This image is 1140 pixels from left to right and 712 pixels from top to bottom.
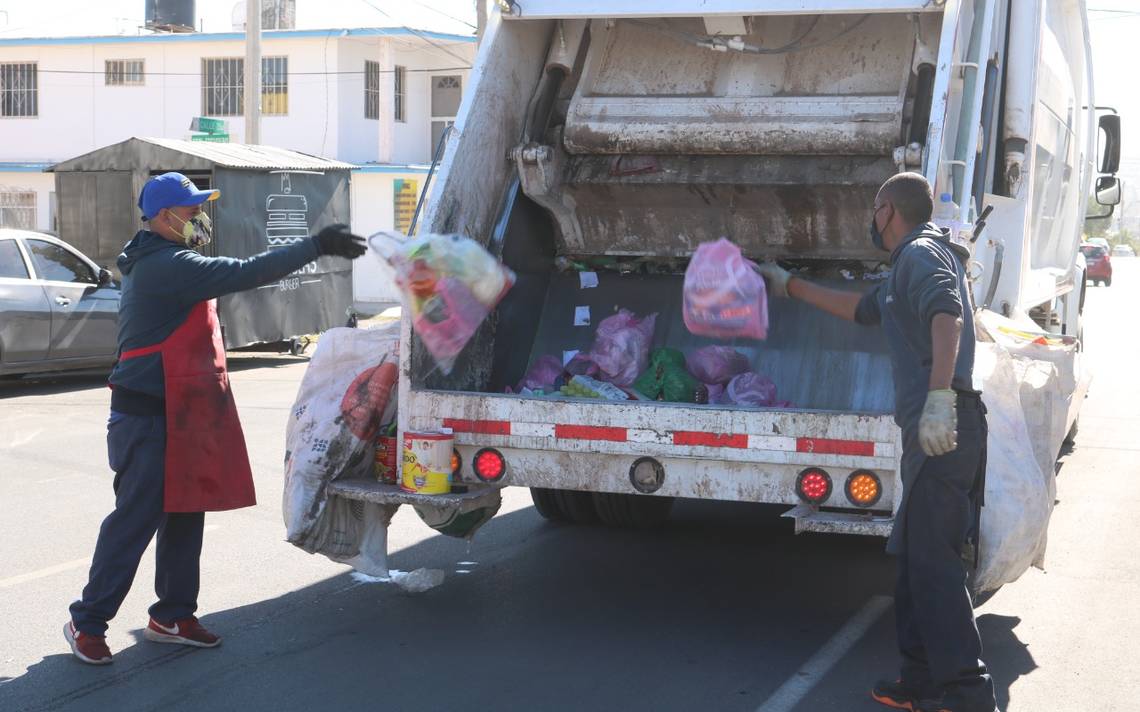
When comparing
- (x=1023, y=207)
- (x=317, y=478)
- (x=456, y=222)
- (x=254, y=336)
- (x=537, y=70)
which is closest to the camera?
(x=317, y=478)

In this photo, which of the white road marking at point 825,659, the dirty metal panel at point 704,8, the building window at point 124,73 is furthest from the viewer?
the building window at point 124,73

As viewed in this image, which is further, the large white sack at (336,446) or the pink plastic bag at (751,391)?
the pink plastic bag at (751,391)

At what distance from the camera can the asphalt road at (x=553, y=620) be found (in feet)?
15.3

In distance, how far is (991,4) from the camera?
6039mm

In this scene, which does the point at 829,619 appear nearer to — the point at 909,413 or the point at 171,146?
the point at 909,413

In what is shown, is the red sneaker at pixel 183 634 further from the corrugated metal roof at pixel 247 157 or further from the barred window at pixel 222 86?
the barred window at pixel 222 86

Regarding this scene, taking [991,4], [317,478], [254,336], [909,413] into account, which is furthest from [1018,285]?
[254,336]

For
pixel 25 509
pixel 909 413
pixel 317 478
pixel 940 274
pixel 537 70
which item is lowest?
pixel 25 509

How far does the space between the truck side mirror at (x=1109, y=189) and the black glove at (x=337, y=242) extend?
7.50 meters

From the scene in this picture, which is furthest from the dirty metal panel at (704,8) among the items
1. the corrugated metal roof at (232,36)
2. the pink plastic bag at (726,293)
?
the corrugated metal roof at (232,36)

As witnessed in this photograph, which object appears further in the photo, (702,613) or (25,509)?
(25,509)

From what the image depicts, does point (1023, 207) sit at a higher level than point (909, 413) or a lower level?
higher

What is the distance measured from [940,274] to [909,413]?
453 millimetres

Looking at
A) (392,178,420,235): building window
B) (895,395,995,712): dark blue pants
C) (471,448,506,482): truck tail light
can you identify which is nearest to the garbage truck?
(471,448,506,482): truck tail light
